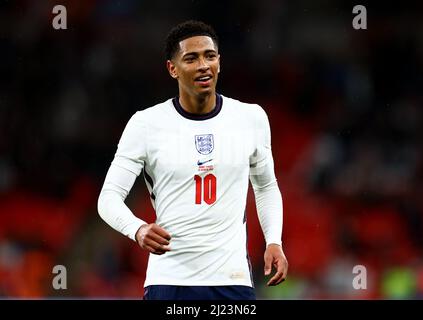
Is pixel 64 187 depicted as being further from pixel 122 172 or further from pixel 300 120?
pixel 122 172

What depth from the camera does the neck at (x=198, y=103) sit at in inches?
159

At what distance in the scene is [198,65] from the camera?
400 cm

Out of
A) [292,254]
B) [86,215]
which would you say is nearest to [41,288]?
[86,215]

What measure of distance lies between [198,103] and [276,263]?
0.79 meters

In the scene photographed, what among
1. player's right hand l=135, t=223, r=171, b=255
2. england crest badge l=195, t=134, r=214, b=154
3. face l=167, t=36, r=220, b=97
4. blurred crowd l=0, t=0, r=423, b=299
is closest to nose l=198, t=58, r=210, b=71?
face l=167, t=36, r=220, b=97

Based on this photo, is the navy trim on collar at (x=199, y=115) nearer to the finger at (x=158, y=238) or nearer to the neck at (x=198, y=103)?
the neck at (x=198, y=103)

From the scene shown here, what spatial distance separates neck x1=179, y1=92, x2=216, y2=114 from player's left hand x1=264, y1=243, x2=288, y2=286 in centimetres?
67

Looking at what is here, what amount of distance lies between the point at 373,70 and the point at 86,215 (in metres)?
3.31

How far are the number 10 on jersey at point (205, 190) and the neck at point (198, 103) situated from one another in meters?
→ 0.33

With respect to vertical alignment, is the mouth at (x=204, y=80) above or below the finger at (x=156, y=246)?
above

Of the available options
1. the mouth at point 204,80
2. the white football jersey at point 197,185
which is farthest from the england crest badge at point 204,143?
the mouth at point 204,80

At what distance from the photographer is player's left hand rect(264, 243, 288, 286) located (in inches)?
148

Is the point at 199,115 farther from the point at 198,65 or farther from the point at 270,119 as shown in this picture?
the point at 270,119

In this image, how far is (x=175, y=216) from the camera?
392 centimetres
